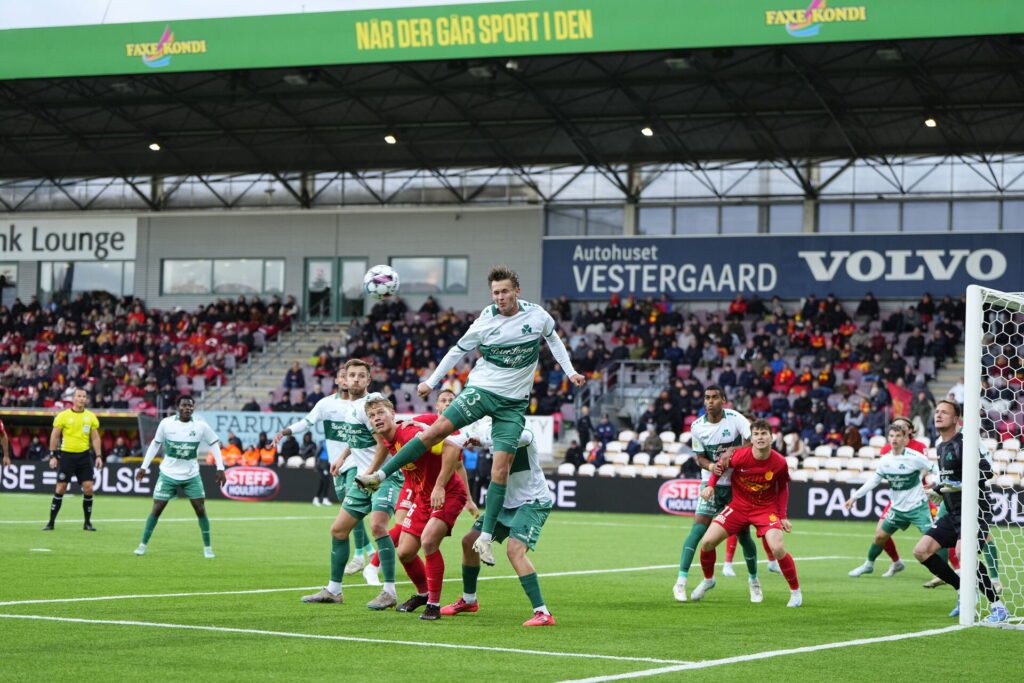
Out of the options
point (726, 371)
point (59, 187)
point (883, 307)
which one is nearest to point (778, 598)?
point (726, 371)

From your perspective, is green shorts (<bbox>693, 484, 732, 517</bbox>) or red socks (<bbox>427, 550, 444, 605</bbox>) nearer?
red socks (<bbox>427, 550, 444, 605</bbox>)

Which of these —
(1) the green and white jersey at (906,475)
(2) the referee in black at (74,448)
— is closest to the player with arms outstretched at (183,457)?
(2) the referee in black at (74,448)

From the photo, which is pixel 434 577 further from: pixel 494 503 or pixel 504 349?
pixel 504 349

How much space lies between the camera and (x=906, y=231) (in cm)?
4197

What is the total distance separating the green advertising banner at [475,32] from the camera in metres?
30.0

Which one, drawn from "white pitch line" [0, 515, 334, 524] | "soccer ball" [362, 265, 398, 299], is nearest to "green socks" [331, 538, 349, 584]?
"soccer ball" [362, 265, 398, 299]

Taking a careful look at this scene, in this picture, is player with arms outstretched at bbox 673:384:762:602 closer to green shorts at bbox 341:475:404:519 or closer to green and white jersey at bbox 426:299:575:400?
green shorts at bbox 341:475:404:519

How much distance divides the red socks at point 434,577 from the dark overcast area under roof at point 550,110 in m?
24.6

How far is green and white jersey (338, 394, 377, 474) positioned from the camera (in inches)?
570

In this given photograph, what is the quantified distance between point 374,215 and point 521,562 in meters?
38.9

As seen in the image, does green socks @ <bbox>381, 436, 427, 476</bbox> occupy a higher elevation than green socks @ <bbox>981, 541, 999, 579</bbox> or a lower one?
higher

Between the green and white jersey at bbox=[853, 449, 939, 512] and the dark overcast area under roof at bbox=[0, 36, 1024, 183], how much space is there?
17.5 m

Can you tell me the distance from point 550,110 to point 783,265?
9267 millimetres

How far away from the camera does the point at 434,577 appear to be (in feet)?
37.2
